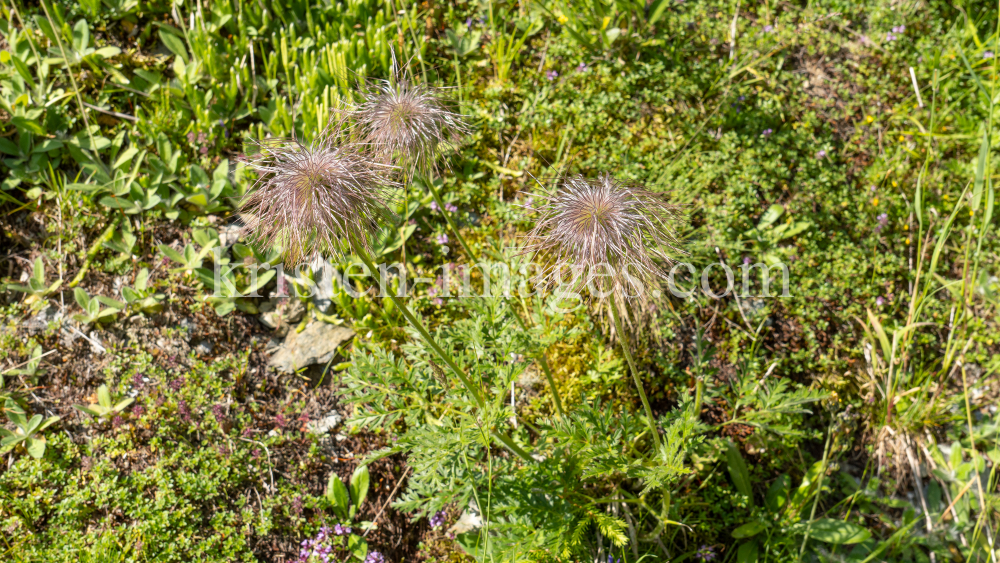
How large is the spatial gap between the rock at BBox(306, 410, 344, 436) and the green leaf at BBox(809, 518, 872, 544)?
284cm

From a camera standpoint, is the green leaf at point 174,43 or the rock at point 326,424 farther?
the green leaf at point 174,43

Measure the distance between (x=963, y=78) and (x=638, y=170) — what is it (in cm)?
286

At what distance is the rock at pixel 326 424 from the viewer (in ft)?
12.6

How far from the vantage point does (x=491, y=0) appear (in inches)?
186

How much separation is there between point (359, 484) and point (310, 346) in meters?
A: 0.91

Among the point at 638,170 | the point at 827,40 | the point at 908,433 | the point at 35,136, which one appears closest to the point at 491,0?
the point at 638,170

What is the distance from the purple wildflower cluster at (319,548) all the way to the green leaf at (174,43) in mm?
3290

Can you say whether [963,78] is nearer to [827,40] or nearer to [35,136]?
[827,40]

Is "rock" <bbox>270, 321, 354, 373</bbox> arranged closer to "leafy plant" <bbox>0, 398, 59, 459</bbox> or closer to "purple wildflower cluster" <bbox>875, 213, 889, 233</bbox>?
"leafy plant" <bbox>0, 398, 59, 459</bbox>

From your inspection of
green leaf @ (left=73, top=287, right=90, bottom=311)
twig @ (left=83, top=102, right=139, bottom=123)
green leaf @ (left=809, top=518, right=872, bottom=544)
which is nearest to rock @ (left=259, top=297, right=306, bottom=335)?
green leaf @ (left=73, top=287, right=90, bottom=311)

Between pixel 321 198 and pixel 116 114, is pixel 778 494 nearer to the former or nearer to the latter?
pixel 321 198

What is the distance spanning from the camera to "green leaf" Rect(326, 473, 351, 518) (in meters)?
3.60

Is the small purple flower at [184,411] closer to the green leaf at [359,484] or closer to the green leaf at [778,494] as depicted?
the green leaf at [359,484]

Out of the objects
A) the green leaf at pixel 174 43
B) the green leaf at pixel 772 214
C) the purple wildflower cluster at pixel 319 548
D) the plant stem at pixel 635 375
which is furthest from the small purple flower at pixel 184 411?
the green leaf at pixel 772 214
